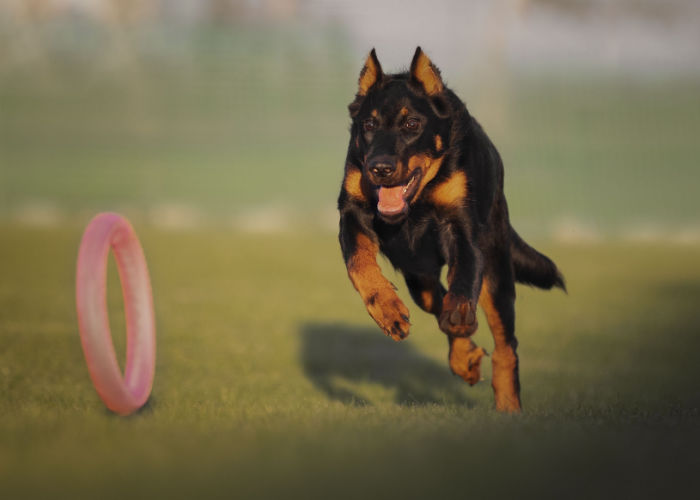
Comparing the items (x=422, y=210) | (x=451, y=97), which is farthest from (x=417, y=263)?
(x=451, y=97)

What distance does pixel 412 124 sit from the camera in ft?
16.1

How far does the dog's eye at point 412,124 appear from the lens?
4887mm

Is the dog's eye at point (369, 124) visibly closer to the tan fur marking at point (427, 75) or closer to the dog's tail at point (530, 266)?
the tan fur marking at point (427, 75)

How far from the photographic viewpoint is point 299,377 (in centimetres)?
752

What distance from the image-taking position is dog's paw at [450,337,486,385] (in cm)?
552

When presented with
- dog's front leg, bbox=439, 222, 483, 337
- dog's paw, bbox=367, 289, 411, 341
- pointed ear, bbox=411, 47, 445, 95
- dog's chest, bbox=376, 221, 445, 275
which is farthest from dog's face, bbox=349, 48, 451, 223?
dog's paw, bbox=367, 289, 411, 341

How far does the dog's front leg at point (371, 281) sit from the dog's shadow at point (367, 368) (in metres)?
1.39

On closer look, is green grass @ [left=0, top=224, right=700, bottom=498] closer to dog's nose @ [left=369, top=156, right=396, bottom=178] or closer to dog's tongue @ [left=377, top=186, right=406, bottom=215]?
dog's tongue @ [left=377, top=186, right=406, bottom=215]

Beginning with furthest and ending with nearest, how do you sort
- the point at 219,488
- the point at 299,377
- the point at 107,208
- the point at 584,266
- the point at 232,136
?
the point at 232,136, the point at 107,208, the point at 584,266, the point at 299,377, the point at 219,488

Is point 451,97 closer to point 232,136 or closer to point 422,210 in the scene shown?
point 422,210

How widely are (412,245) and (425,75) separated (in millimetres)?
816

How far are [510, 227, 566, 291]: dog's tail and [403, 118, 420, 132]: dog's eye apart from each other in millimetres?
1169

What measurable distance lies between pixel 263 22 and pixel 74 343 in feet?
69.3

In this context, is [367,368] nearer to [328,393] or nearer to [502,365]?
[328,393]
